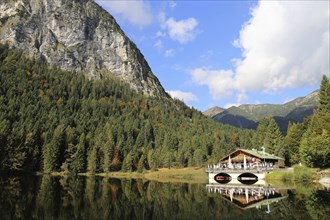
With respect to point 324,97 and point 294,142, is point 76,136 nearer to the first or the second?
point 294,142

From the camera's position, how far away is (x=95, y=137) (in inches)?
5595

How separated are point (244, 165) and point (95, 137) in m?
78.3

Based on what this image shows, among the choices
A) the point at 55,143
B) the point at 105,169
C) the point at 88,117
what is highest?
the point at 88,117

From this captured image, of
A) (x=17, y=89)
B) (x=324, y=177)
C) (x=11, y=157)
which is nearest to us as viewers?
(x=324, y=177)

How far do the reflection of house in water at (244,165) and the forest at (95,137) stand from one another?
29.8ft

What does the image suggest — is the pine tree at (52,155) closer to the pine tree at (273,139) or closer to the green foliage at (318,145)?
the pine tree at (273,139)

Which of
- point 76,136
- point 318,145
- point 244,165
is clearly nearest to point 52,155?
point 76,136

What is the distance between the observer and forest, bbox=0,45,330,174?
9725 cm

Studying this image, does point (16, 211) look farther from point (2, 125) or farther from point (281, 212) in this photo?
point (2, 125)

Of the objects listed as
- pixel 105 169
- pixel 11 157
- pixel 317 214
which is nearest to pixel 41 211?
pixel 317 214

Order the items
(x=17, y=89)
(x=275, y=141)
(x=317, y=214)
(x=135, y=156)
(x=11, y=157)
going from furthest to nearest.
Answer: (x=17, y=89) → (x=135, y=156) → (x=275, y=141) → (x=11, y=157) → (x=317, y=214)

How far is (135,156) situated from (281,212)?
99.5 m

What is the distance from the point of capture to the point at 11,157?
323 ft

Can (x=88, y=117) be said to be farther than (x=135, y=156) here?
Yes
